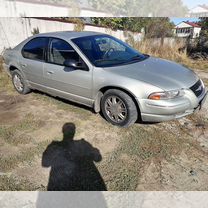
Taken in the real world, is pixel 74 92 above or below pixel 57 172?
above

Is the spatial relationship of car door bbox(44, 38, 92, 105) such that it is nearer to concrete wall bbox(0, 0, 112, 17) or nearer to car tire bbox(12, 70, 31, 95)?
car tire bbox(12, 70, 31, 95)

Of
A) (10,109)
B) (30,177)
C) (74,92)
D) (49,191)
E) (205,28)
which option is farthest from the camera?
(205,28)

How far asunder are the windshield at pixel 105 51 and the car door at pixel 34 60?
2.87 feet

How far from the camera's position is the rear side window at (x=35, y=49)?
4820 mm

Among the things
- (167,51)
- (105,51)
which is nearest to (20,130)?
(105,51)

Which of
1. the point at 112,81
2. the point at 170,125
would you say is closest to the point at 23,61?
the point at 112,81

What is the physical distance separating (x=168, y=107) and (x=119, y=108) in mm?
834

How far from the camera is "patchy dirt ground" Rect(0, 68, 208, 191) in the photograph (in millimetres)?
2785

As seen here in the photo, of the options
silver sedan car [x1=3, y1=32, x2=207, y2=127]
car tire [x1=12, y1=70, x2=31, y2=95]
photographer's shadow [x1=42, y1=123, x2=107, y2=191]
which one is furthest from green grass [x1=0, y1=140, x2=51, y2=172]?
car tire [x1=12, y1=70, x2=31, y2=95]

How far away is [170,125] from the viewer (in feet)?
13.6

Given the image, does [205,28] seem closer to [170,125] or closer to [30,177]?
[170,125]

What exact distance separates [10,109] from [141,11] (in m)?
11.6

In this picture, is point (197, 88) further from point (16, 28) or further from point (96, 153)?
point (16, 28)

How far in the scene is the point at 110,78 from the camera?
3.83 metres
